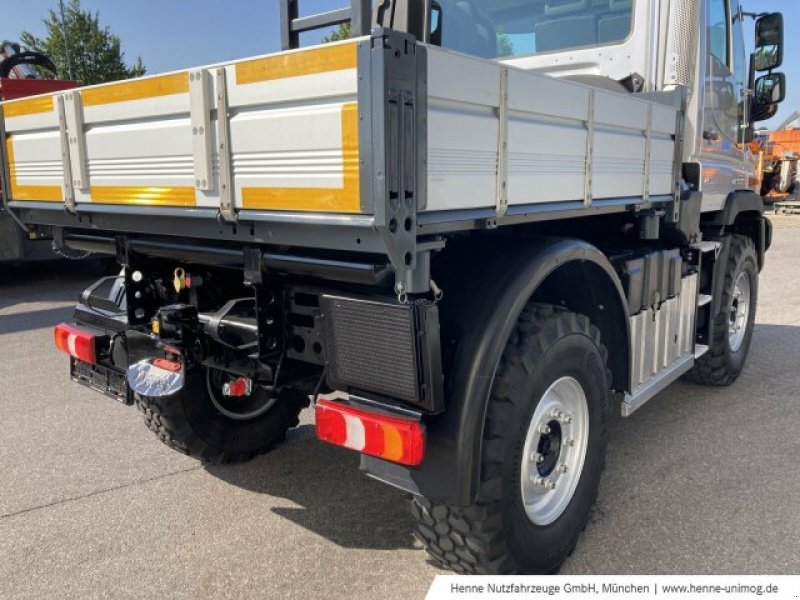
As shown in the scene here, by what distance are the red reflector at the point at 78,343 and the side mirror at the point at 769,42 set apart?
4.83 metres

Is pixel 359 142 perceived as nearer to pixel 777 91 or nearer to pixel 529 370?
pixel 529 370

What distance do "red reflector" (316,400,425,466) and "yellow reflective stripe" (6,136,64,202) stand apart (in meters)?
1.67

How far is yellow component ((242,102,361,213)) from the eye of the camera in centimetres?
193

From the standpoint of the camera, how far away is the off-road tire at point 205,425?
11.4 feet

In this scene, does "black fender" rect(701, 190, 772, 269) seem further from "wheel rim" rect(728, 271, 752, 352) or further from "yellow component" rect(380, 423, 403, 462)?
"yellow component" rect(380, 423, 403, 462)

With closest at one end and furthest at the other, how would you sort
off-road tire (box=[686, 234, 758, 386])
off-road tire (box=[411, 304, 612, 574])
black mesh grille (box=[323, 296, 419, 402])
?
black mesh grille (box=[323, 296, 419, 402]) < off-road tire (box=[411, 304, 612, 574]) < off-road tire (box=[686, 234, 758, 386])

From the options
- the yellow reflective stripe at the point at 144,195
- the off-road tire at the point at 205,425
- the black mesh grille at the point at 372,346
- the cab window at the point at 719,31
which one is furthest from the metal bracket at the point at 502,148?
the cab window at the point at 719,31

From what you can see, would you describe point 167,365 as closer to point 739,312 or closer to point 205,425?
point 205,425

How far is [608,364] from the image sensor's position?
337 centimetres

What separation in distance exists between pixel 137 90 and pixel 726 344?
4253 mm

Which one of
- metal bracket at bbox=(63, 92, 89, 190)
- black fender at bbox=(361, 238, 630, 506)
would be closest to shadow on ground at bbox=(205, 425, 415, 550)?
black fender at bbox=(361, 238, 630, 506)

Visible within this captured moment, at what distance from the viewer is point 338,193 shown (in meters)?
1.99

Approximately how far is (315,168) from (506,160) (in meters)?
0.67

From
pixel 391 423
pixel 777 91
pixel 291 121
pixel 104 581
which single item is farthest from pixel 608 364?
pixel 777 91
